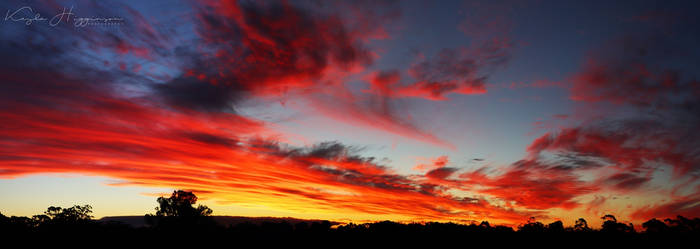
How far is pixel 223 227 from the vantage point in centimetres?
10900

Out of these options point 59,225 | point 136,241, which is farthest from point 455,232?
point 59,225

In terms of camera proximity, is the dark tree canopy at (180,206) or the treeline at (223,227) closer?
the treeline at (223,227)

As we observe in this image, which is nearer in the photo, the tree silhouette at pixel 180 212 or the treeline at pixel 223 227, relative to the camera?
the treeline at pixel 223 227

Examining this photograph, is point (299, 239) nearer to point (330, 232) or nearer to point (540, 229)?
point (330, 232)

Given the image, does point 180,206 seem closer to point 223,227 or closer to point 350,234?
point 223,227

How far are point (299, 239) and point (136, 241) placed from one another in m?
37.6

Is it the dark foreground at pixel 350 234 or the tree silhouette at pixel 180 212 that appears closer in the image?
the dark foreground at pixel 350 234

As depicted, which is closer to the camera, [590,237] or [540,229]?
[590,237]

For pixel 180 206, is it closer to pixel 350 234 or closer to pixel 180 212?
pixel 180 212

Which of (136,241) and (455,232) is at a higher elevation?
(455,232)

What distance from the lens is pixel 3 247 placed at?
210ft

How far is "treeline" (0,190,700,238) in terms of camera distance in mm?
80500

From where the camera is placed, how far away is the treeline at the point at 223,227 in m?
80.5

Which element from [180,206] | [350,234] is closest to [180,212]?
[180,206]
